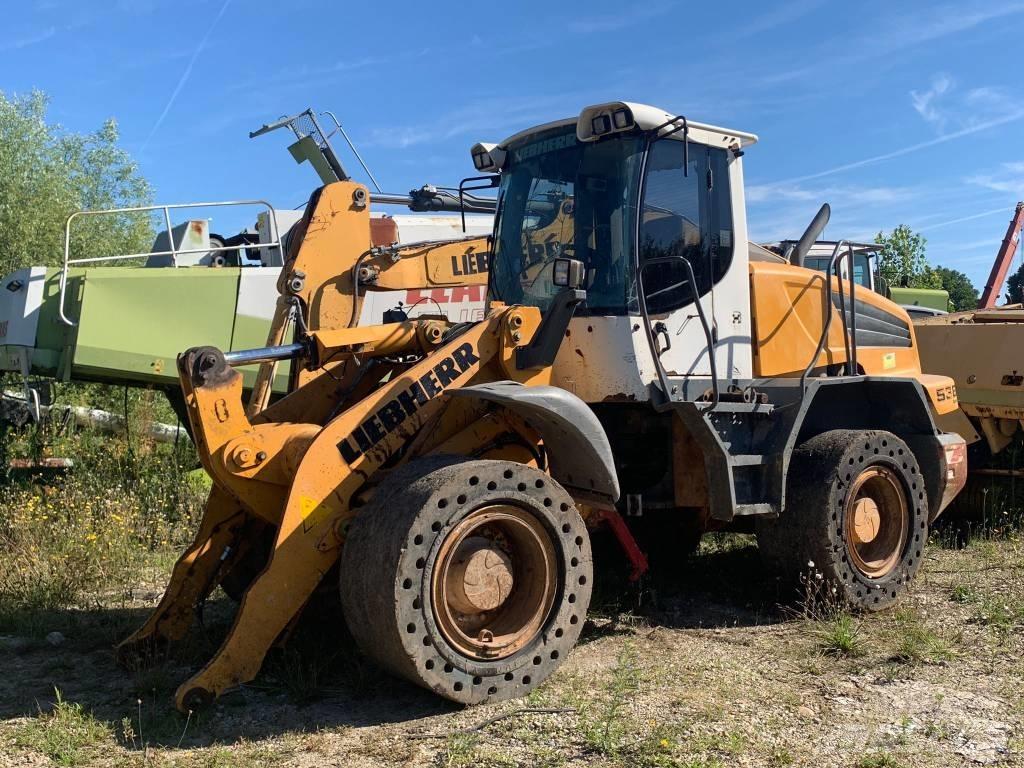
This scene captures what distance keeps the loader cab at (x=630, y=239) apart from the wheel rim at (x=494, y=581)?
112 cm

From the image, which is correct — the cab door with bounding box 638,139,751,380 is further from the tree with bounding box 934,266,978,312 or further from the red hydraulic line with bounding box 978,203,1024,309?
the tree with bounding box 934,266,978,312

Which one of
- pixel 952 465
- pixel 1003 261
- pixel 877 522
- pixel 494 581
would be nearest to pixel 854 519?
pixel 877 522

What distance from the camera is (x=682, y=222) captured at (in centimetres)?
587

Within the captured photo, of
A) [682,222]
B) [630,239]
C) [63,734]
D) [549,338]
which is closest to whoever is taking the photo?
[63,734]

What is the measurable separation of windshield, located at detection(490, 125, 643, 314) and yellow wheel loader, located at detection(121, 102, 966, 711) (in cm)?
1

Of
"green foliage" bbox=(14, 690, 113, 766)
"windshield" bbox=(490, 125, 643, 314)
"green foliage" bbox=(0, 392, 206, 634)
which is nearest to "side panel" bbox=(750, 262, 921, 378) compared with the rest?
"windshield" bbox=(490, 125, 643, 314)

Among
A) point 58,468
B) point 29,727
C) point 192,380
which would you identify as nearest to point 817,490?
point 192,380

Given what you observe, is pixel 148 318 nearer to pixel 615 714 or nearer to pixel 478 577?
pixel 478 577

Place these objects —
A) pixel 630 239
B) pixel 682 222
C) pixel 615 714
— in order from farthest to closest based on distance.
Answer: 1. pixel 682 222
2. pixel 630 239
3. pixel 615 714

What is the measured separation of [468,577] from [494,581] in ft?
0.50

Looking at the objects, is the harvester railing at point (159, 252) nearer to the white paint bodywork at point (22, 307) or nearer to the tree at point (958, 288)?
the white paint bodywork at point (22, 307)

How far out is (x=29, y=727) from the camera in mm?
4348

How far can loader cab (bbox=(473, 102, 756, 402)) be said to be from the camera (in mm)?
5543

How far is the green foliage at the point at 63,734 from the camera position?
4.07 meters
